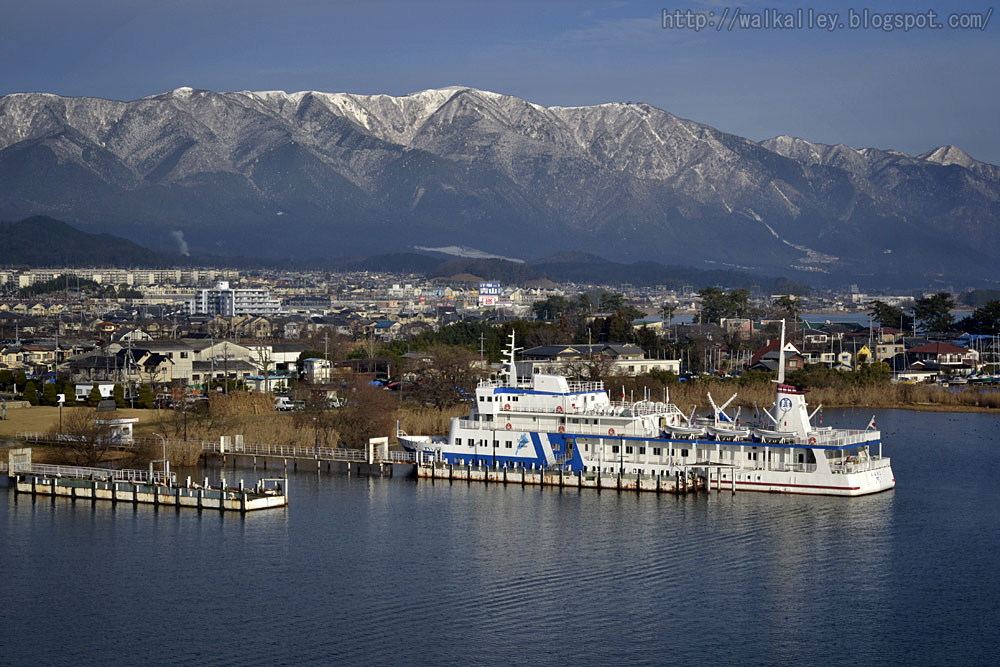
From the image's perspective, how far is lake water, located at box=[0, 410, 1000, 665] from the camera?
22.9m

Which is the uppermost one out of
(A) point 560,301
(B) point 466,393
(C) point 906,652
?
(A) point 560,301

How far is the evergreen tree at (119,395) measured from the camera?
53.3 meters

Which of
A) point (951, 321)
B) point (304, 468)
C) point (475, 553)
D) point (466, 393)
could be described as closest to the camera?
point (475, 553)

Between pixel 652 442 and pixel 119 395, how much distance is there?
25.0 m

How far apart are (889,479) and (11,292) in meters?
140

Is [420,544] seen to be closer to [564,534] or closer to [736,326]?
[564,534]

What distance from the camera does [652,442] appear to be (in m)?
37.4

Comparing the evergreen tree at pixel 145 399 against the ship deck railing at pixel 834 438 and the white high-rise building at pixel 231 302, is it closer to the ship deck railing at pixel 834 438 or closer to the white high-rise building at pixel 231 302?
the ship deck railing at pixel 834 438

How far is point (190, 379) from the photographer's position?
64.6 metres

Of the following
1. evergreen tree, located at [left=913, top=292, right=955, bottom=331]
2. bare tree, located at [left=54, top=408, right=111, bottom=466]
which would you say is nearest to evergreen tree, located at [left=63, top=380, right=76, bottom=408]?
bare tree, located at [left=54, top=408, right=111, bottom=466]

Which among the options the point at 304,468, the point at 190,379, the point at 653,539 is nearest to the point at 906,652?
the point at 653,539

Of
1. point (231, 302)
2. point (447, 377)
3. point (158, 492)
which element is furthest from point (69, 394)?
point (231, 302)

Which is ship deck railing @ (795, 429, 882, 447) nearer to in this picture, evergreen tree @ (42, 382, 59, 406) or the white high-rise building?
evergreen tree @ (42, 382, 59, 406)

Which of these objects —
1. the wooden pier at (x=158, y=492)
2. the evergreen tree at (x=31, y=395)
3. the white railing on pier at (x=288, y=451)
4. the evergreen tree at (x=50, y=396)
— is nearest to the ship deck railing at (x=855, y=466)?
the white railing on pier at (x=288, y=451)
